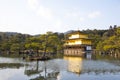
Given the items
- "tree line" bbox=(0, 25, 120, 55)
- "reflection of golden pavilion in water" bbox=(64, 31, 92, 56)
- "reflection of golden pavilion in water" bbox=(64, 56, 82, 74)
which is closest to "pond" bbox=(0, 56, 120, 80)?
"reflection of golden pavilion in water" bbox=(64, 56, 82, 74)

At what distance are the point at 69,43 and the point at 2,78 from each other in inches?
2235

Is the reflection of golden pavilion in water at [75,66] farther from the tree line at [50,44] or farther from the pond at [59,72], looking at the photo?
the tree line at [50,44]

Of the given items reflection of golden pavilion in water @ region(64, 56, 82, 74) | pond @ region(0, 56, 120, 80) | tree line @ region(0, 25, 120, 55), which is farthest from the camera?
tree line @ region(0, 25, 120, 55)

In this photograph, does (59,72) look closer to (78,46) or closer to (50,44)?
(78,46)

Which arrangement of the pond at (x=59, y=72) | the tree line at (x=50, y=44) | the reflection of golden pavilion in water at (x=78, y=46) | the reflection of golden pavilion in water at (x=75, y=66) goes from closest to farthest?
the pond at (x=59, y=72) → the reflection of golden pavilion in water at (x=75, y=66) → the tree line at (x=50, y=44) → the reflection of golden pavilion in water at (x=78, y=46)

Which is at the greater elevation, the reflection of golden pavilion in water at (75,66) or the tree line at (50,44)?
the tree line at (50,44)

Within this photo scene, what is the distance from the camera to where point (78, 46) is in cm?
7406

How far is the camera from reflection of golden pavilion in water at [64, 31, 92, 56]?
72750mm

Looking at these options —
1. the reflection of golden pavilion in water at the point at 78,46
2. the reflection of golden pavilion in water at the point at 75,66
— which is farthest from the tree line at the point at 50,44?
the reflection of golden pavilion in water at the point at 75,66

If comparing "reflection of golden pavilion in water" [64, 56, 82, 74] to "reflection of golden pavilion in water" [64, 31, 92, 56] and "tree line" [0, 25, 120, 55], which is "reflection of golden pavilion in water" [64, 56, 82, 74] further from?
"tree line" [0, 25, 120, 55]

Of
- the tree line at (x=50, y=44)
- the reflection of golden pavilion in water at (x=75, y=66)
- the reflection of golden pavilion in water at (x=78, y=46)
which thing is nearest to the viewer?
the reflection of golden pavilion in water at (x=75, y=66)

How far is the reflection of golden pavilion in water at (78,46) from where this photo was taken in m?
72.8

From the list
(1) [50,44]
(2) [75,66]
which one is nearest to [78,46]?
(1) [50,44]

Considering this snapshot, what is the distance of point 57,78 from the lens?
2620 cm
